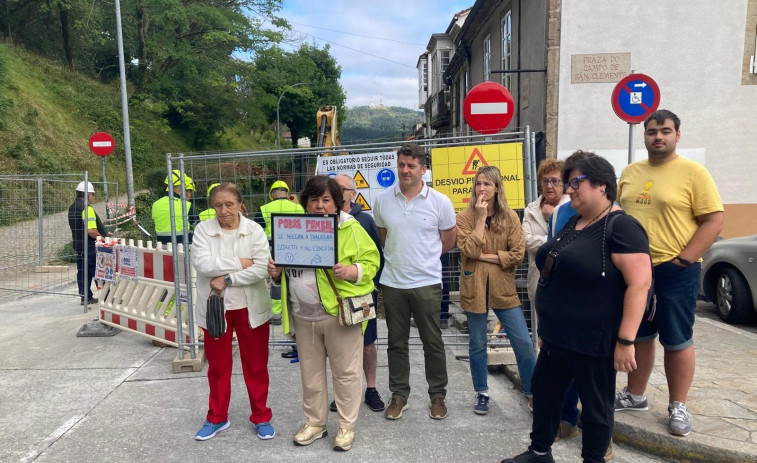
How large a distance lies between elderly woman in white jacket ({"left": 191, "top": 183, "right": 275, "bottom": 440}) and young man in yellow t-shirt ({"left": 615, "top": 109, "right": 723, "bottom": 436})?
2.63 meters

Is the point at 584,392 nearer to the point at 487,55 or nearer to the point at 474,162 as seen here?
the point at 474,162

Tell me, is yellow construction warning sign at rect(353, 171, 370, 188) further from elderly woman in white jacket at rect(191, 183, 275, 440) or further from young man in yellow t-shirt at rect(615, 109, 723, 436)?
young man in yellow t-shirt at rect(615, 109, 723, 436)

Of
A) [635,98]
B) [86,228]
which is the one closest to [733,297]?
[635,98]

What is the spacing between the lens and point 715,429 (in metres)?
3.39

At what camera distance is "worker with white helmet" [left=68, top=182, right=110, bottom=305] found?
7470 millimetres

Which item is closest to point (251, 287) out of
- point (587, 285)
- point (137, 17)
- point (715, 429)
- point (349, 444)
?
point (349, 444)

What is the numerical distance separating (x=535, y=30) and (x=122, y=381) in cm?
1037

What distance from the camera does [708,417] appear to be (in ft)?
11.7

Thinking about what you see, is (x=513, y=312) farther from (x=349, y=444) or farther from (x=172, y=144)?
(x=172, y=144)

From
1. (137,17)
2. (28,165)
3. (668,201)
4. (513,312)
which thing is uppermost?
(137,17)

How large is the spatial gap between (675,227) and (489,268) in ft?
4.08

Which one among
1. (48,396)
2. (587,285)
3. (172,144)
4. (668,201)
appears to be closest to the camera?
(587,285)

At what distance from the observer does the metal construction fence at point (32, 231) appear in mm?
9375

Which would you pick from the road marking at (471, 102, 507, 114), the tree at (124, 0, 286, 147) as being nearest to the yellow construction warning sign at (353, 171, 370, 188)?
the road marking at (471, 102, 507, 114)
